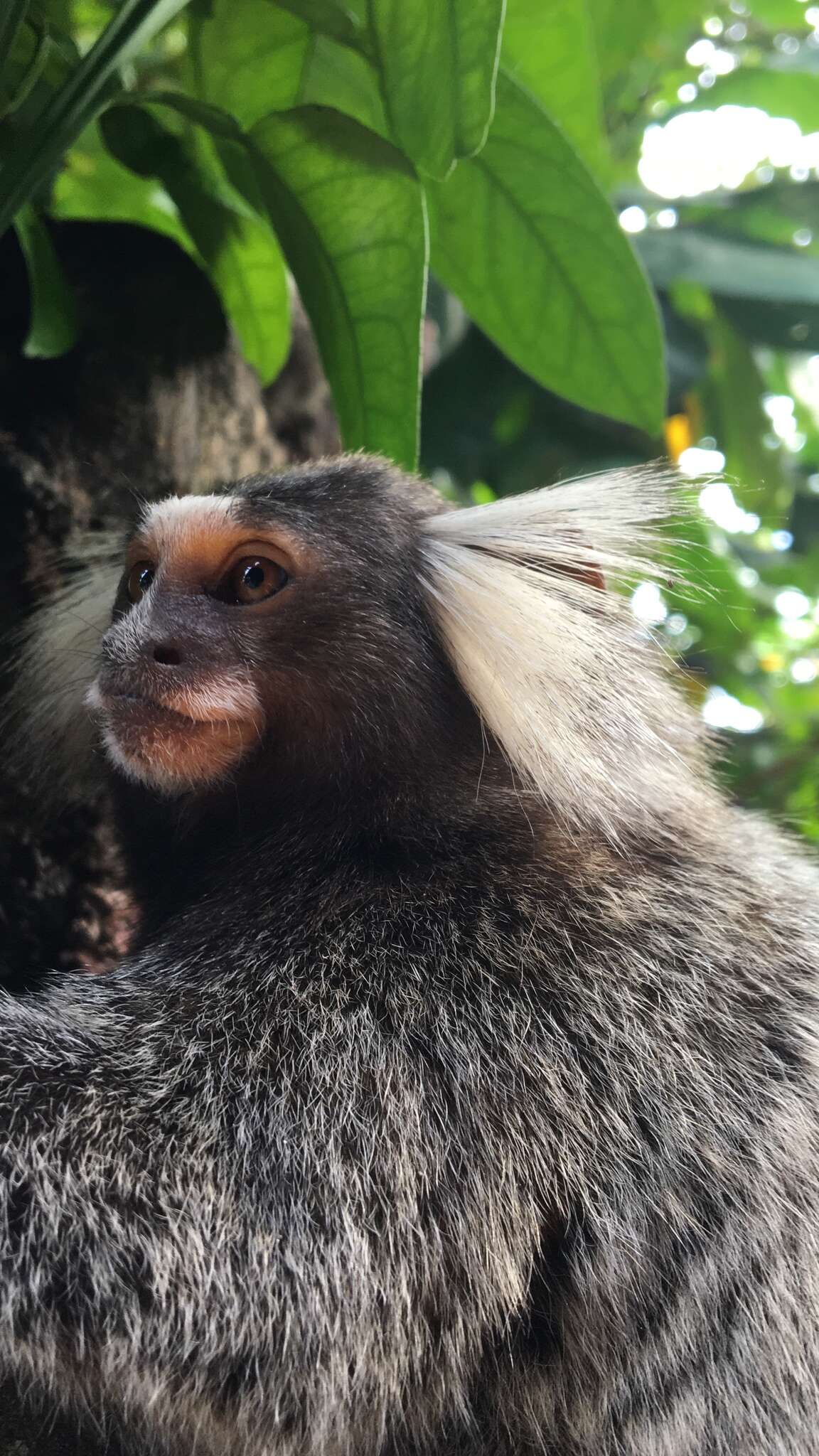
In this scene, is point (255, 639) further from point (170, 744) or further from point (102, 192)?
point (102, 192)

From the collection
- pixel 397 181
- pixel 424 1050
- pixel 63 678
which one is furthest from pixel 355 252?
pixel 424 1050

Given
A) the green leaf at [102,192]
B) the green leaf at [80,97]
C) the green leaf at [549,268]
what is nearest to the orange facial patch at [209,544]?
the green leaf at [80,97]

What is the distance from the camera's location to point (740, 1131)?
6.33 ft

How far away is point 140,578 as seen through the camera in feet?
7.58

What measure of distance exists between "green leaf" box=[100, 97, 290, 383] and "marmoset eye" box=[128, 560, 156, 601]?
0.78 meters

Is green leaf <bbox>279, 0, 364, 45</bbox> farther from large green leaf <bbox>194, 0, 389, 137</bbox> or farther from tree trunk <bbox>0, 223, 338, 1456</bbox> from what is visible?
tree trunk <bbox>0, 223, 338, 1456</bbox>

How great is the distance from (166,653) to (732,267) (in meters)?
2.94

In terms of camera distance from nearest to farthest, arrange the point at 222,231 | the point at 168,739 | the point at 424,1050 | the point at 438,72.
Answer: the point at 438,72 < the point at 424,1050 < the point at 168,739 < the point at 222,231

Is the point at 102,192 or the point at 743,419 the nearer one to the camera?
the point at 102,192

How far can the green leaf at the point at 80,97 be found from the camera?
5.29ft

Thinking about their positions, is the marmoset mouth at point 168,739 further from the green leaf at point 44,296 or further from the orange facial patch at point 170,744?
the green leaf at point 44,296

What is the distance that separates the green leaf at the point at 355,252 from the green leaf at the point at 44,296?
0.45 metres

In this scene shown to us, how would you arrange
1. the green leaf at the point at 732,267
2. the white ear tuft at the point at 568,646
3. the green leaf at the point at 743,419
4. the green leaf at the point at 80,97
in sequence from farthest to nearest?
the green leaf at the point at 743,419 < the green leaf at the point at 732,267 < the white ear tuft at the point at 568,646 < the green leaf at the point at 80,97

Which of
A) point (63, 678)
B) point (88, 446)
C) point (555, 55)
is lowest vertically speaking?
point (63, 678)
